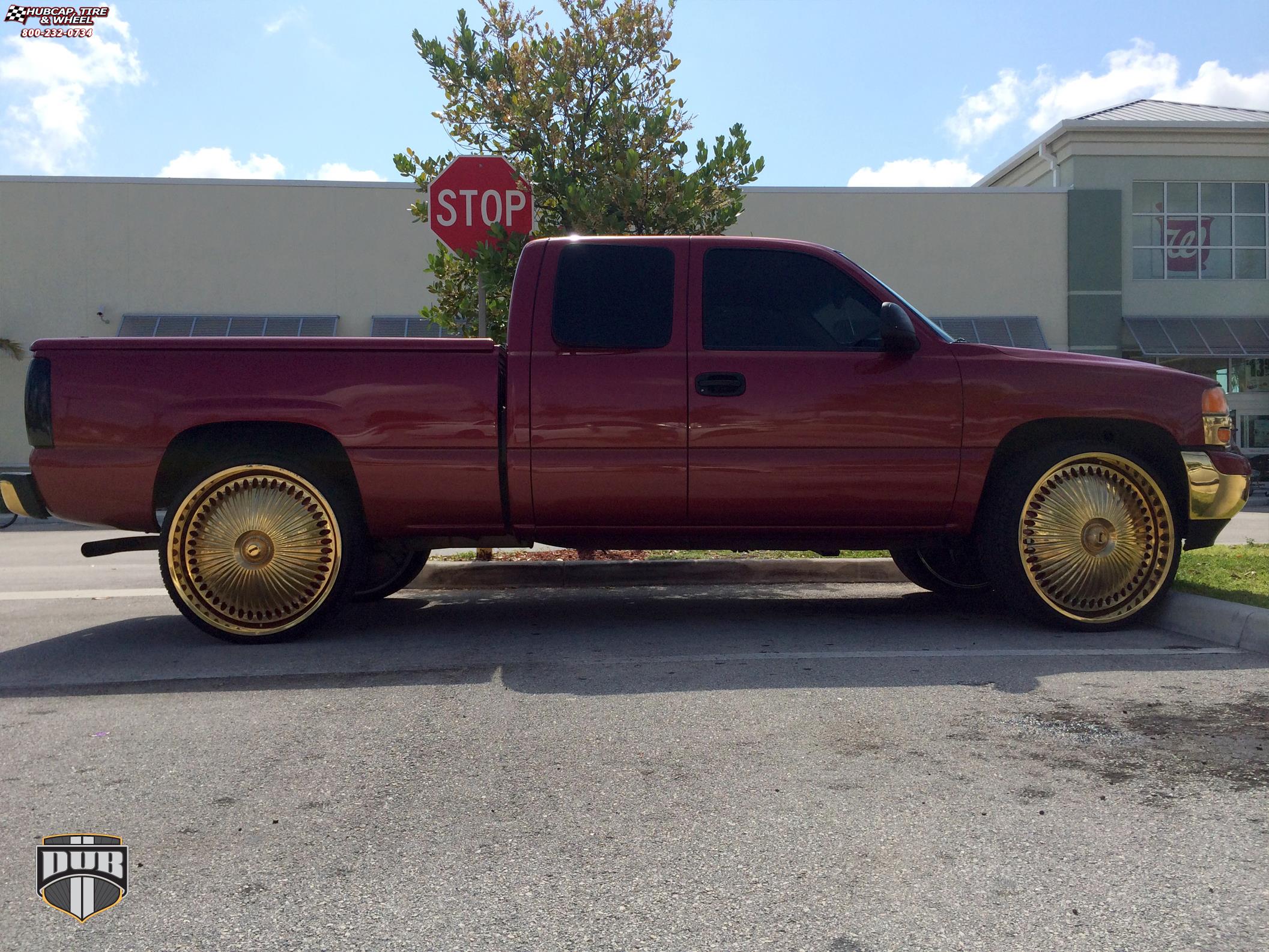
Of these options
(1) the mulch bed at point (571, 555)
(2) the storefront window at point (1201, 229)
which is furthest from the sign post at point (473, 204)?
(2) the storefront window at point (1201, 229)

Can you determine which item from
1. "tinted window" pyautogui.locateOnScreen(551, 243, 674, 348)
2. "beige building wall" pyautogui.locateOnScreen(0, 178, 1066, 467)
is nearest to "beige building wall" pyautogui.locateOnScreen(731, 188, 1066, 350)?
"beige building wall" pyautogui.locateOnScreen(0, 178, 1066, 467)

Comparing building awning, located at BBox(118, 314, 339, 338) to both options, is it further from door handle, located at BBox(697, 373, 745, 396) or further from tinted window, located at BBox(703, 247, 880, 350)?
door handle, located at BBox(697, 373, 745, 396)

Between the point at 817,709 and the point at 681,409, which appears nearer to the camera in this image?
the point at 817,709

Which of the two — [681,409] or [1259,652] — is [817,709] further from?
[1259,652]

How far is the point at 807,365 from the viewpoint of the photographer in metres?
5.39

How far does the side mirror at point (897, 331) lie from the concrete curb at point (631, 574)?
2677 mm

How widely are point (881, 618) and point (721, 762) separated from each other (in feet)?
9.67

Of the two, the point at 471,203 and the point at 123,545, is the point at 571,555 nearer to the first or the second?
the point at 471,203

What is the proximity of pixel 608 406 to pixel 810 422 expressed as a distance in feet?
3.32

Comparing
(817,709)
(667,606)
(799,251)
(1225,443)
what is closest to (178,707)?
(817,709)

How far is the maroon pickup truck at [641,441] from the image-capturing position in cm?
530

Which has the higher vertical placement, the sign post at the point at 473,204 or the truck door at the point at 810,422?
the sign post at the point at 473,204

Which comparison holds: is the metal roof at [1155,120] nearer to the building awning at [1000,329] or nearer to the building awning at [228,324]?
the building awning at [1000,329]

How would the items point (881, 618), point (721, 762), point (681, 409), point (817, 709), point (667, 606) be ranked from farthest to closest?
point (667, 606) < point (881, 618) < point (681, 409) < point (817, 709) < point (721, 762)
